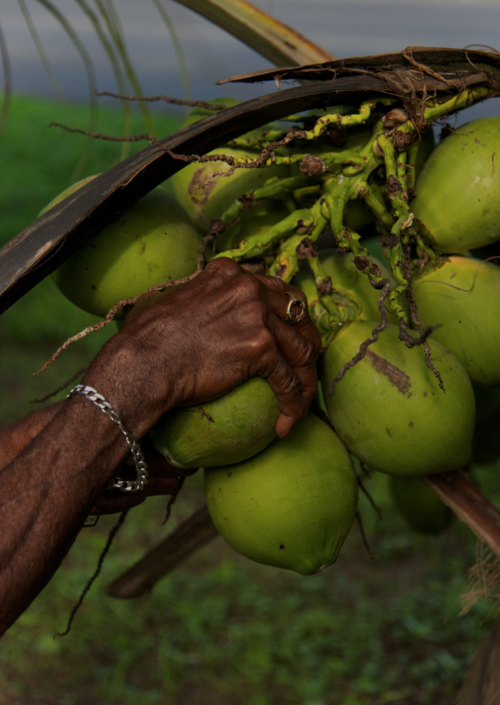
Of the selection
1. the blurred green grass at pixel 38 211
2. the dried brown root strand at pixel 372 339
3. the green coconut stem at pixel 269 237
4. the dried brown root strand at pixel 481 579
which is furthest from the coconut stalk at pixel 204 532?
the blurred green grass at pixel 38 211

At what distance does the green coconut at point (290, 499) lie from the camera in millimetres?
1210

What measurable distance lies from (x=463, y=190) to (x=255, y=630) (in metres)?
2.65

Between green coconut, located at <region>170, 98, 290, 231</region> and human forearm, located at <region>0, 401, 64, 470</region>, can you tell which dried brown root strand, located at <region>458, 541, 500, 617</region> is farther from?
human forearm, located at <region>0, 401, 64, 470</region>

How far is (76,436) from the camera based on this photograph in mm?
976

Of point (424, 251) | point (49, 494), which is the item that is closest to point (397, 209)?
point (424, 251)

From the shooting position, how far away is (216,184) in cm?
140

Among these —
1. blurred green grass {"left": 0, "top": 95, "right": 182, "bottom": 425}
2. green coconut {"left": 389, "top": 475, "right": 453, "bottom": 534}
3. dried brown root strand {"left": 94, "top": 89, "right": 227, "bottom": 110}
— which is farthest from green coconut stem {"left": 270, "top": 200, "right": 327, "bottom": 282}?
blurred green grass {"left": 0, "top": 95, "right": 182, "bottom": 425}

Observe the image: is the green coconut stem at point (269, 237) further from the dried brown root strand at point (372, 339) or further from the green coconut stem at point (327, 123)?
the dried brown root strand at point (372, 339)

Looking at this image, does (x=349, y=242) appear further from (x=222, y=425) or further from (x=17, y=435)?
(x=17, y=435)

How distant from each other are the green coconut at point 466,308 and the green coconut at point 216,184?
1.23ft

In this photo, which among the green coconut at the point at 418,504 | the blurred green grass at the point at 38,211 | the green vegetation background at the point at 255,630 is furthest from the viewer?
the blurred green grass at the point at 38,211

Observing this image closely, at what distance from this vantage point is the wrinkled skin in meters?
0.92

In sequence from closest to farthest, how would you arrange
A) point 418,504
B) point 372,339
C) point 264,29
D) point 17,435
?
point 372,339
point 17,435
point 264,29
point 418,504

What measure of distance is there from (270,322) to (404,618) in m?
2.64
